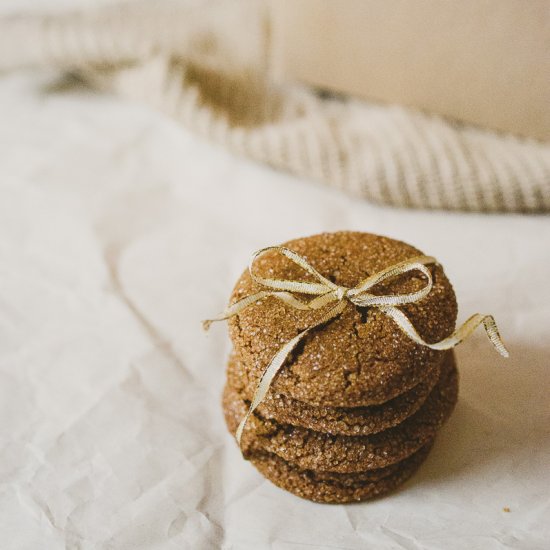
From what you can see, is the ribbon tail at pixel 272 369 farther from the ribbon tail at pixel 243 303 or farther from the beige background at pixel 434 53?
the beige background at pixel 434 53

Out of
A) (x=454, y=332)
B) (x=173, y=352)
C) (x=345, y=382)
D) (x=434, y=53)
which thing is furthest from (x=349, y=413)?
(x=434, y=53)

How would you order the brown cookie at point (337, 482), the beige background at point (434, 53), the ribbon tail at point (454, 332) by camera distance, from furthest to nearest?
the beige background at point (434, 53)
the brown cookie at point (337, 482)
the ribbon tail at point (454, 332)

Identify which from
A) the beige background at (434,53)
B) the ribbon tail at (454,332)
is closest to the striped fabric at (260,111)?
the beige background at (434,53)

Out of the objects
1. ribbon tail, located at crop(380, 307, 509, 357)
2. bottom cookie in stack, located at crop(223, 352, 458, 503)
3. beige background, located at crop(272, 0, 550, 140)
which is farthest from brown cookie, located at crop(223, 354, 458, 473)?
beige background, located at crop(272, 0, 550, 140)

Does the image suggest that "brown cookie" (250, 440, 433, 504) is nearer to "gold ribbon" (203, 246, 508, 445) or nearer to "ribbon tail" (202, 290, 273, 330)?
"gold ribbon" (203, 246, 508, 445)

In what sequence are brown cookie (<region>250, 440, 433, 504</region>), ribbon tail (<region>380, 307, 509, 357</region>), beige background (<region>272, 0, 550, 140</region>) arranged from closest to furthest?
ribbon tail (<region>380, 307, 509, 357</region>) → brown cookie (<region>250, 440, 433, 504</region>) → beige background (<region>272, 0, 550, 140</region>)

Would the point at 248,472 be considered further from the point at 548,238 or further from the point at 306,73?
the point at 306,73

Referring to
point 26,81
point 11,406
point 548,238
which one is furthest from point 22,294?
point 548,238
